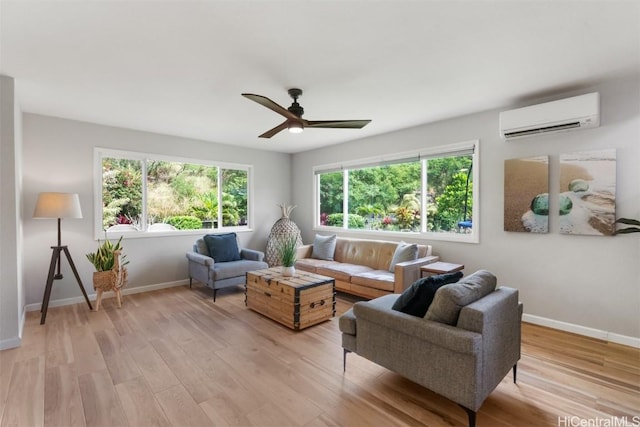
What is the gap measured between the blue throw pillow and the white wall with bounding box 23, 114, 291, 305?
71 cm

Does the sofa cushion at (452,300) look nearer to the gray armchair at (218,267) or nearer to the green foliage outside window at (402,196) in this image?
the green foliage outside window at (402,196)

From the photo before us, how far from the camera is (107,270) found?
3992mm

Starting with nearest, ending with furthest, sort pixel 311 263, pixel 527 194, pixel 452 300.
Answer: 1. pixel 452 300
2. pixel 527 194
3. pixel 311 263

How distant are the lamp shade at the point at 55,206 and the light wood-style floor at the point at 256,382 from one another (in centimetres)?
128

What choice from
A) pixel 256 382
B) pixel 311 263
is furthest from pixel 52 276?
pixel 311 263

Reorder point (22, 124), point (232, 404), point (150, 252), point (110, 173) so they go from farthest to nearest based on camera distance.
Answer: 1. point (150, 252)
2. point (110, 173)
3. point (22, 124)
4. point (232, 404)

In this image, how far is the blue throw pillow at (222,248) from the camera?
473cm

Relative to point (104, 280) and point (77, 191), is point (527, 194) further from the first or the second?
point (77, 191)

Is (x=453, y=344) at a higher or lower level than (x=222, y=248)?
lower

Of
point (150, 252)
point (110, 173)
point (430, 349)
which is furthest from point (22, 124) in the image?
point (430, 349)

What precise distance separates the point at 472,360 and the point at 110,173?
5142 mm

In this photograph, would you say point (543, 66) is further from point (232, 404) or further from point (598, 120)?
point (232, 404)

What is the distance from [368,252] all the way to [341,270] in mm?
629

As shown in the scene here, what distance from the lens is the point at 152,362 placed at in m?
2.60
